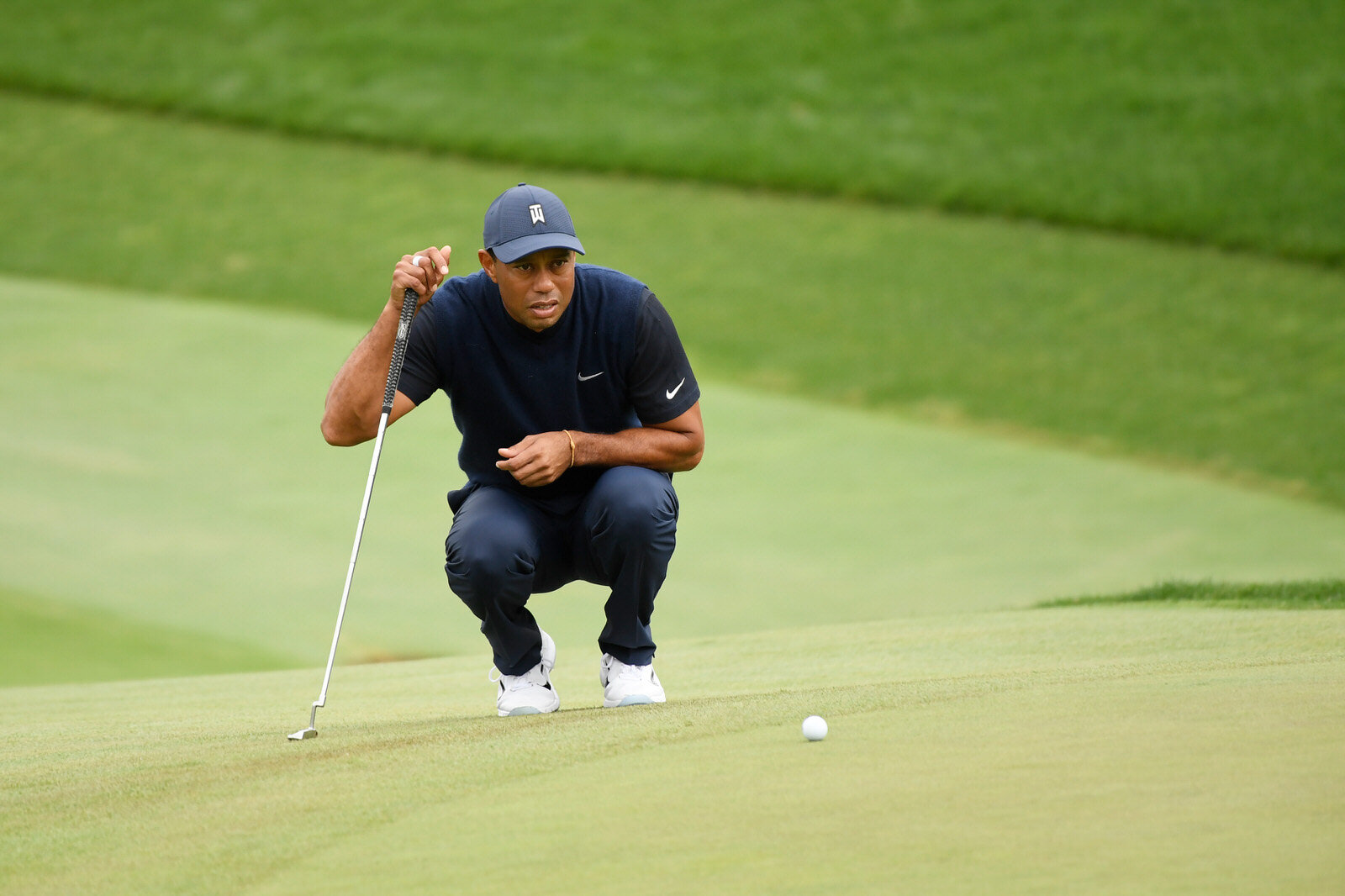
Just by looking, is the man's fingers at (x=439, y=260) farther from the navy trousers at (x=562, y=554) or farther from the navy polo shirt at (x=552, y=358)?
the navy trousers at (x=562, y=554)

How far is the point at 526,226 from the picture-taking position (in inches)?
125

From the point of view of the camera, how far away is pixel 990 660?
3.89m

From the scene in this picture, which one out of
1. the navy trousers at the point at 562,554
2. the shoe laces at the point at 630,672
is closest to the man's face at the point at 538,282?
the navy trousers at the point at 562,554

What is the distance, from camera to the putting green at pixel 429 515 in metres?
6.50

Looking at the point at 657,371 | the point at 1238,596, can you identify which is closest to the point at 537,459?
the point at 657,371

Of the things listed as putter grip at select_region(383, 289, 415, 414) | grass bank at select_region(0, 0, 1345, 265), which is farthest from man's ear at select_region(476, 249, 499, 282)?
grass bank at select_region(0, 0, 1345, 265)

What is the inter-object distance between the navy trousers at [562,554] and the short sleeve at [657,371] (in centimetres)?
15

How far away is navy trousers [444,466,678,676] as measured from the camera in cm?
326

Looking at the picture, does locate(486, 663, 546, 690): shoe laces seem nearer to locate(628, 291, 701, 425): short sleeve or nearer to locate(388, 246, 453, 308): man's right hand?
locate(628, 291, 701, 425): short sleeve

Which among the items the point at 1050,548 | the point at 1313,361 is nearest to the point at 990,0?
the point at 1313,361

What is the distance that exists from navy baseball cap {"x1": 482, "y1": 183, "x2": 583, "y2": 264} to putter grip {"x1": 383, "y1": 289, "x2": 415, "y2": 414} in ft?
0.70

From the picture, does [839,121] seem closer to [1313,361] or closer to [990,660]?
[1313,361]

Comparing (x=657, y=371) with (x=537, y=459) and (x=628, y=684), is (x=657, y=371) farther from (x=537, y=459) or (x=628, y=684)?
(x=628, y=684)

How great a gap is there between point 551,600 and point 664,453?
3.61 meters
